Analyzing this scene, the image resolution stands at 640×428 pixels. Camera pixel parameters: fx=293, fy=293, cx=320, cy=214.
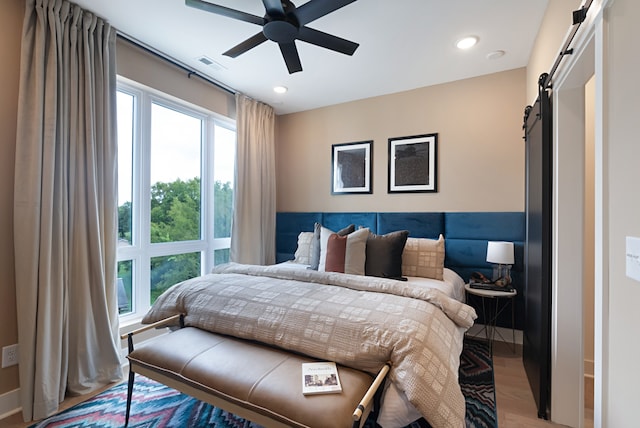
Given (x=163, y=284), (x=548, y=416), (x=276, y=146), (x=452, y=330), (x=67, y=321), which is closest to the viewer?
(x=452, y=330)

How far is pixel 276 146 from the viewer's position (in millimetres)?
4242

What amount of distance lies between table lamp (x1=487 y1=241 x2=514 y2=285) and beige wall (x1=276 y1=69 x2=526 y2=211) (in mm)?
498

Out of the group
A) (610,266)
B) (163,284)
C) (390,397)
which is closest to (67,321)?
(163,284)

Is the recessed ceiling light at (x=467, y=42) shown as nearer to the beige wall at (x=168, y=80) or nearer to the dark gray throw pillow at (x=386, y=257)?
the dark gray throw pillow at (x=386, y=257)

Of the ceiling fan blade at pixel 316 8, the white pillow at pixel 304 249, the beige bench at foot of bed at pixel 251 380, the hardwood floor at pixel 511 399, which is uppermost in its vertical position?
the ceiling fan blade at pixel 316 8

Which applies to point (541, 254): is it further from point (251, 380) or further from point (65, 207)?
point (65, 207)

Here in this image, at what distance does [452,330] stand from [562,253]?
2.58ft

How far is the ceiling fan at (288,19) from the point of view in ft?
5.43

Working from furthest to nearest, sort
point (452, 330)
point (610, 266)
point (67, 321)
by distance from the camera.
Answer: point (67, 321), point (452, 330), point (610, 266)

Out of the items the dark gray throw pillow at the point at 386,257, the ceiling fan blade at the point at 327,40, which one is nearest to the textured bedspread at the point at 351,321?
the dark gray throw pillow at the point at 386,257

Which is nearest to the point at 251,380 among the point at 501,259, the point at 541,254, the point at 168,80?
the point at 541,254

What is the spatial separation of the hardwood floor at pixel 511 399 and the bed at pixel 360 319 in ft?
1.99

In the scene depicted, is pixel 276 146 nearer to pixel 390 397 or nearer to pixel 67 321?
pixel 67 321

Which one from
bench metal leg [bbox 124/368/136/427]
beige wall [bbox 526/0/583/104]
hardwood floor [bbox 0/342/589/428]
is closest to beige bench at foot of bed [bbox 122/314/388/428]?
bench metal leg [bbox 124/368/136/427]
